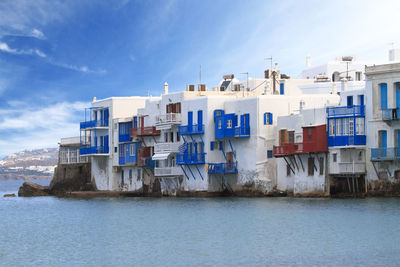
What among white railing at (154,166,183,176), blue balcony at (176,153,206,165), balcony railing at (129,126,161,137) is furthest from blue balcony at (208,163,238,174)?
balcony railing at (129,126,161,137)

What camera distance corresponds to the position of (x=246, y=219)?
46500mm

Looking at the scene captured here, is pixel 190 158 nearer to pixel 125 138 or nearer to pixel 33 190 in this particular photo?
pixel 125 138

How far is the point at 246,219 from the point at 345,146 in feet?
42.4

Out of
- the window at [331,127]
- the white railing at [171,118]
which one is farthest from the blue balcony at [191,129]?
the window at [331,127]

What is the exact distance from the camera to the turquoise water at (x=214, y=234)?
110 feet

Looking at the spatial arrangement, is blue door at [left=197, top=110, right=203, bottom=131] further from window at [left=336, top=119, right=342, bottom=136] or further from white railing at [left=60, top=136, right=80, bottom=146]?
white railing at [left=60, top=136, right=80, bottom=146]

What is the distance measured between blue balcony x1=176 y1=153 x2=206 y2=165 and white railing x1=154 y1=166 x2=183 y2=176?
91 cm

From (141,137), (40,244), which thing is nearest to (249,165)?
(141,137)

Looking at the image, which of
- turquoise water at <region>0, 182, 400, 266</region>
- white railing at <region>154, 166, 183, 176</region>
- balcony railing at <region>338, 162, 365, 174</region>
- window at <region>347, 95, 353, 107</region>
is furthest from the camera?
white railing at <region>154, 166, 183, 176</region>

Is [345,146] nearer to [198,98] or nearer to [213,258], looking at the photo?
[198,98]

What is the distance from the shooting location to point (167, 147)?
232 ft

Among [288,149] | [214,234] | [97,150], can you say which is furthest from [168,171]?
[214,234]

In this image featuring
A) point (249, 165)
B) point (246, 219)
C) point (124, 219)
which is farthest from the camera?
point (249, 165)

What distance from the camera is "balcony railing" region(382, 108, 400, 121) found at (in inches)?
2138
